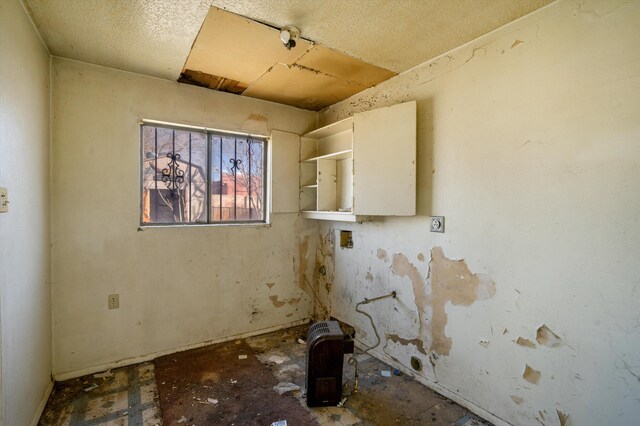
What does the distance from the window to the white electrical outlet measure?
631 millimetres

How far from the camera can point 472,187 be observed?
202cm

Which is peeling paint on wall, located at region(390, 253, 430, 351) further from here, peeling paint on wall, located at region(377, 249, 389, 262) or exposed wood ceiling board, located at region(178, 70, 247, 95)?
exposed wood ceiling board, located at region(178, 70, 247, 95)

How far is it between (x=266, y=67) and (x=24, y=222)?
1.89 metres

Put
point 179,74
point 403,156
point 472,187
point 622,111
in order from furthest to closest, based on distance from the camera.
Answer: point 179,74, point 403,156, point 472,187, point 622,111

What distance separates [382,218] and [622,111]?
1.61 meters

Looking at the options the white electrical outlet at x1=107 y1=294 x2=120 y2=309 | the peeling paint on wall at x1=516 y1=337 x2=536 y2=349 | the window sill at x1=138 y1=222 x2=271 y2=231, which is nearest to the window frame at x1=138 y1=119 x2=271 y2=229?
the window sill at x1=138 y1=222 x2=271 y2=231

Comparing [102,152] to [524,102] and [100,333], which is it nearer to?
[100,333]

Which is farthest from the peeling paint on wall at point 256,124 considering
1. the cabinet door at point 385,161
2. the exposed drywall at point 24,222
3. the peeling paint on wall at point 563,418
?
the peeling paint on wall at point 563,418

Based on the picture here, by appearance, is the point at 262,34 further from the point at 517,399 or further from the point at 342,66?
the point at 517,399

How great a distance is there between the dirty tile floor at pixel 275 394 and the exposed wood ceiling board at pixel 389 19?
8.13 ft

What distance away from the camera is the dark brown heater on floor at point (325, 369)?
2.04m

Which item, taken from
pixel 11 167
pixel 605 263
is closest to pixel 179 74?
pixel 11 167

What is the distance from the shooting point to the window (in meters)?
2.65

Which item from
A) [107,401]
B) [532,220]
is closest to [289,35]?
[532,220]
